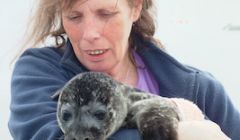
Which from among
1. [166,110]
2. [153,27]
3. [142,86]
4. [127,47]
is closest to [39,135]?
[166,110]

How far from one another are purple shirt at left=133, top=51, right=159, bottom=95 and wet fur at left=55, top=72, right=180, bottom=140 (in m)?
0.43

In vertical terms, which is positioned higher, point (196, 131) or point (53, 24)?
point (53, 24)

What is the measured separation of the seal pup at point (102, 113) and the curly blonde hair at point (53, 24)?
481mm

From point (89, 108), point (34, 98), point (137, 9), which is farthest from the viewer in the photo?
point (137, 9)

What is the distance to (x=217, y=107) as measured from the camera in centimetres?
183

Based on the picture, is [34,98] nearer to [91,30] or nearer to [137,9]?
[91,30]

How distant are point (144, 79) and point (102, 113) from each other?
618 millimetres

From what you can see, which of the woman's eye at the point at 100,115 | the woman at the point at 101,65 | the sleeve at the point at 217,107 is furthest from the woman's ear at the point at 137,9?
the woman's eye at the point at 100,115

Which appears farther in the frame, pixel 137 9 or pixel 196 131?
pixel 137 9

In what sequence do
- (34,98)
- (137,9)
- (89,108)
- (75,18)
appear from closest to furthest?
1. (89,108)
2. (34,98)
3. (75,18)
4. (137,9)

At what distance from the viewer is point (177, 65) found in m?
1.85

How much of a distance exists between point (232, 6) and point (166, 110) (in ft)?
7.83

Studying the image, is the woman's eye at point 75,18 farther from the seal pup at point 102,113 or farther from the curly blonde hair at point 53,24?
the seal pup at point 102,113

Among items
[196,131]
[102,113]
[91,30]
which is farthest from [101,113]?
[91,30]
